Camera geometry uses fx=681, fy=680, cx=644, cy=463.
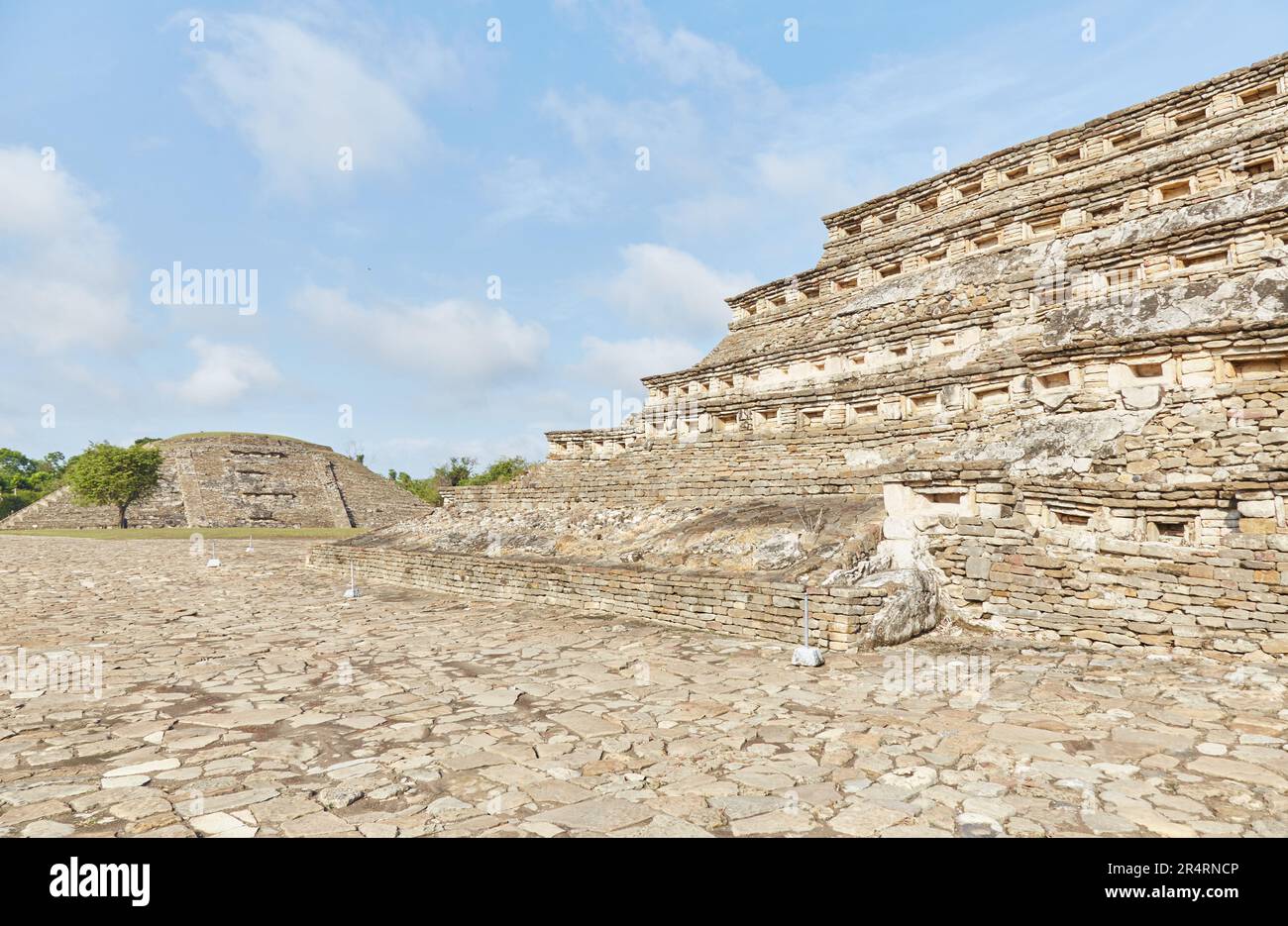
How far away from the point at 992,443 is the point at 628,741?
8251 mm

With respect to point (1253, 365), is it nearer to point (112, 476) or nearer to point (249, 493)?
point (112, 476)

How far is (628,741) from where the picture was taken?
491cm

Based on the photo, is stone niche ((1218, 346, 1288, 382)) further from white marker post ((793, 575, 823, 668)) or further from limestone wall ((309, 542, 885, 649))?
white marker post ((793, 575, 823, 668))

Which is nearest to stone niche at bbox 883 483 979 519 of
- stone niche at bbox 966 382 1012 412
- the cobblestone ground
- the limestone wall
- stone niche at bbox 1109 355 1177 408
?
the limestone wall

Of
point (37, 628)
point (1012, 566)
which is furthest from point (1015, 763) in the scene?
point (37, 628)

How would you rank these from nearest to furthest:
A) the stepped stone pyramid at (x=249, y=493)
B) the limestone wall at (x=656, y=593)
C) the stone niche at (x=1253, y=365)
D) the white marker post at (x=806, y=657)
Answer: the white marker post at (x=806, y=657), the limestone wall at (x=656, y=593), the stone niche at (x=1253, y=365), the stepped stone pyramid at (x=249, y=493)

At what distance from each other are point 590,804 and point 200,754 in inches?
110

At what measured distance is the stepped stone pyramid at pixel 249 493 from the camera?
48.1 metres

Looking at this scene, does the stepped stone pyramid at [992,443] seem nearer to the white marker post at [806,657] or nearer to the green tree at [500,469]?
the white marker post at [806,657]

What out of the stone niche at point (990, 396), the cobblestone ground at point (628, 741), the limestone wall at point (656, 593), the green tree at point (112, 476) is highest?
the green tree at point (112, 476)

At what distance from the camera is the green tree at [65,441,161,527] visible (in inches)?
1761

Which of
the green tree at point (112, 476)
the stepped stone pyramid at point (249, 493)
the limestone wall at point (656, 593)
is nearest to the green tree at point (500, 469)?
the stepped stone pyramid at point (249, 493)

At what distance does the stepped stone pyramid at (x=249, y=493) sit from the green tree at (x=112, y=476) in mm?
1698

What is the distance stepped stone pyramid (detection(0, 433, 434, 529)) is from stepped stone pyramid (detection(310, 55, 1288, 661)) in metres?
38.8
